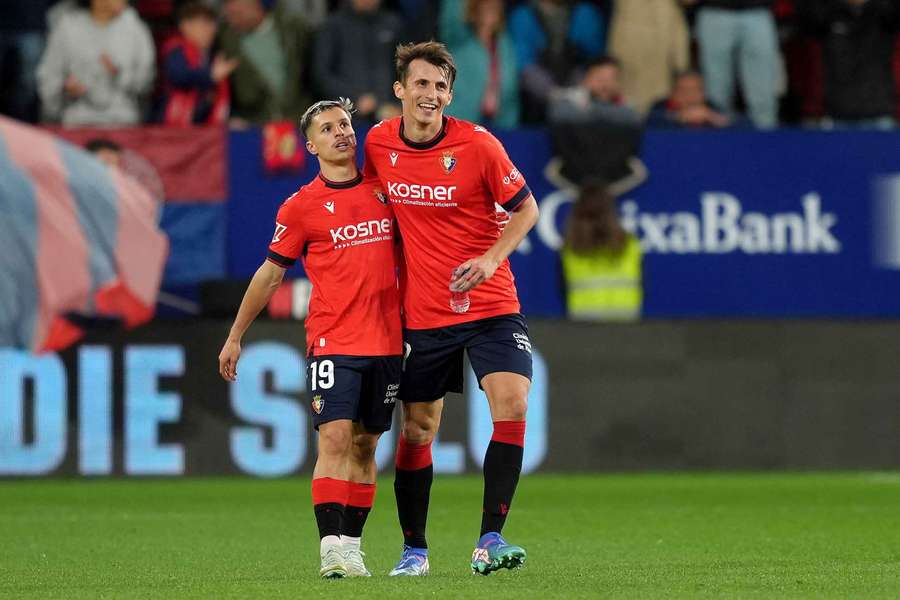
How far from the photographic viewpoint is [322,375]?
23.5ft

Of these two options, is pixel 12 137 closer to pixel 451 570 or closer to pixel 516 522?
pixel 516 522

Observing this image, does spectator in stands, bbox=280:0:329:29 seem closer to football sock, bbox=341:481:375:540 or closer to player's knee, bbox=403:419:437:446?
player's knee, bbox=403:419:437:446

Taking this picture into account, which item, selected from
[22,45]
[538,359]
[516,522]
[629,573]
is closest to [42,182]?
[22,45]

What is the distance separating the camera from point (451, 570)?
7.52 metres

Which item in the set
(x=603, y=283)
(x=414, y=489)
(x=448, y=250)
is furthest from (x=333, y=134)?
(x=603, y=283)

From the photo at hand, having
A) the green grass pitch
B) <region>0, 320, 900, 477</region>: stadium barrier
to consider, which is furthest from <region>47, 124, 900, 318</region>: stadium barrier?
the green grass pitch

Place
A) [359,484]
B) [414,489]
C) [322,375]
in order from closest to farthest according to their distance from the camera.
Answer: [322,375] < [359,484] < [414,489]

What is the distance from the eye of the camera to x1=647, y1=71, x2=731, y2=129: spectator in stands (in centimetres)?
1512

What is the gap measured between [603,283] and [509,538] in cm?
492

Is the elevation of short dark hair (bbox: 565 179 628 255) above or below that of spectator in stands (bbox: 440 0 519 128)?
below

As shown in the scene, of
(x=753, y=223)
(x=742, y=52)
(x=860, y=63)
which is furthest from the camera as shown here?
(x=860, y=63)

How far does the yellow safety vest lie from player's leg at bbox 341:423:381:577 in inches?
251

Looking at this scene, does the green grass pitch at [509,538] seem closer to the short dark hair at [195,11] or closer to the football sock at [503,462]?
the football sock at [503,462]

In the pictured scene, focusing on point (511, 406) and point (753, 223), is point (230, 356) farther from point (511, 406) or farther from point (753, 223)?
point (753, 223)
